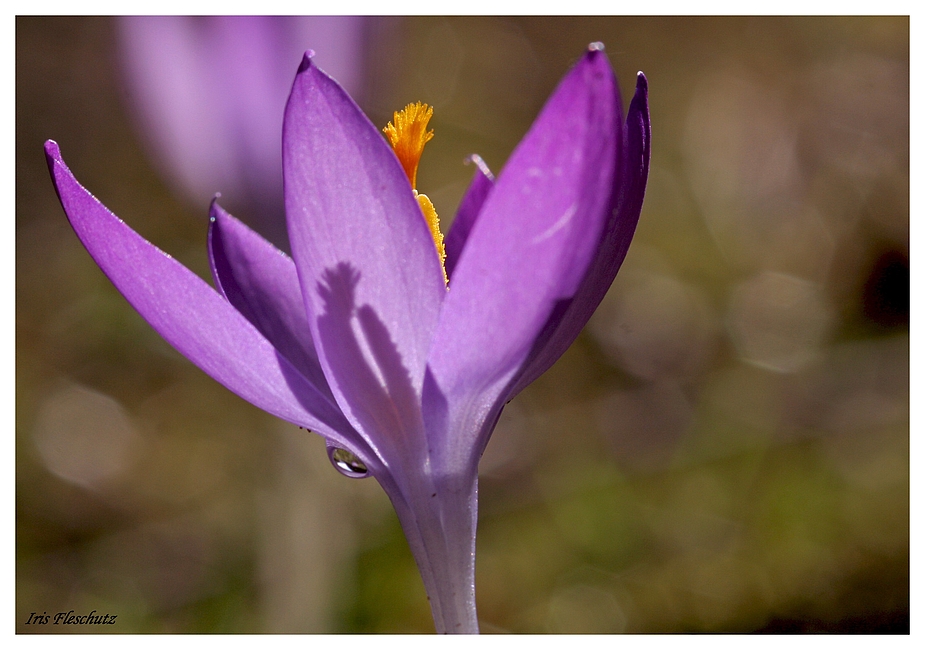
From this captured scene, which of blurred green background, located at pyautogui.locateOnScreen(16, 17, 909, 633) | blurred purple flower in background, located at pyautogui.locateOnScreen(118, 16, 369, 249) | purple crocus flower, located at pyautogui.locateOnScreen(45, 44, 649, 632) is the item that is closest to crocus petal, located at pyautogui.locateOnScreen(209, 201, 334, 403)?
purple crocus flower, located at pyautogui.locateOnScreen(45, 44, 649, 632)

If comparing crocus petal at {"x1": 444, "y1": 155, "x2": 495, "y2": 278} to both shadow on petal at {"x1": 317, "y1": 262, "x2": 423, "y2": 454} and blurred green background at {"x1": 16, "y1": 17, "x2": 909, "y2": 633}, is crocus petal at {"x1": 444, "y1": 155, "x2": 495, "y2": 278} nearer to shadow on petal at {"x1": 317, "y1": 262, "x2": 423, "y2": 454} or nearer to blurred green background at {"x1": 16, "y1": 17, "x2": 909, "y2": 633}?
shadow on petal at {"x1": 317, "y1": 262, "x2": 423, "y2": 454}

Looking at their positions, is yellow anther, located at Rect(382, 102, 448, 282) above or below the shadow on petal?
above

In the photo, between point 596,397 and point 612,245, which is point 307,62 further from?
point 596,397

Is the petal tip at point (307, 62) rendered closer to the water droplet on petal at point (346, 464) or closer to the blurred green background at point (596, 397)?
the water droplet on petal at point (346, 464)

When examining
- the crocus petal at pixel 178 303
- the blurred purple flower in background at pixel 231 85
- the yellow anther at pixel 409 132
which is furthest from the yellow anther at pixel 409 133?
the blurred purple flower in background at pixel 231 85

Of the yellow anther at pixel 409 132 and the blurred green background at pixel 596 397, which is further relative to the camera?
the blurred green background at pixel 596 397

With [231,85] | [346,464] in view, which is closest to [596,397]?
[231,85]
